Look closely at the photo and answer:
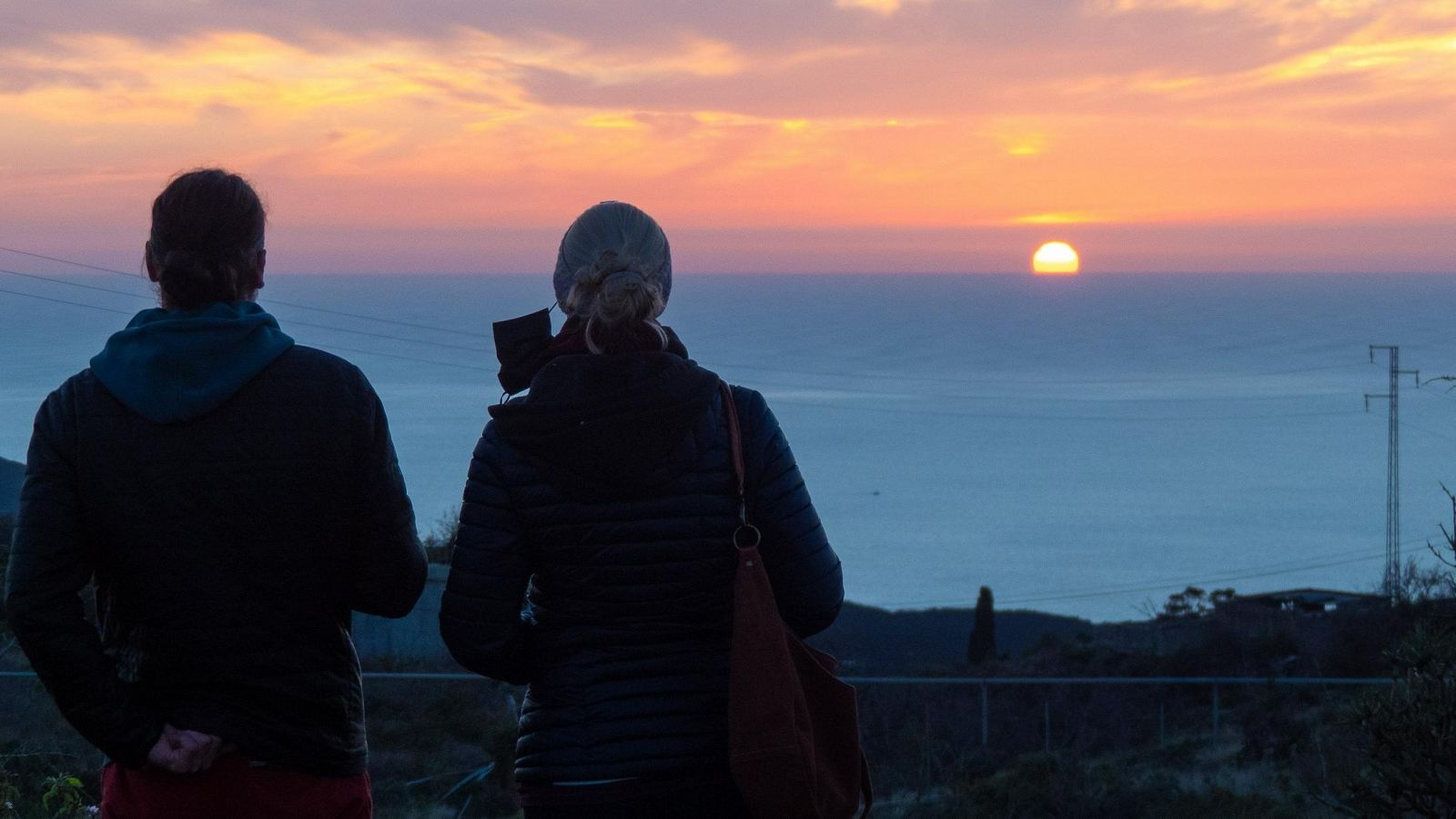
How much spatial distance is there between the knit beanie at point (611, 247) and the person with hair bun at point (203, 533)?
389 mm

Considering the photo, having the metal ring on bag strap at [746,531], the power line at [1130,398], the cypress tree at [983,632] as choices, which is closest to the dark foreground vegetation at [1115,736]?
the metal ring on bag strap at [746,531]

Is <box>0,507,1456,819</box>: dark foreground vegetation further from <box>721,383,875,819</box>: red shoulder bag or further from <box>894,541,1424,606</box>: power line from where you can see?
<box>894,541,1424,606</box>: power line

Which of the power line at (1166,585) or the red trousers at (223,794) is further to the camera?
the power line at (1166,585)

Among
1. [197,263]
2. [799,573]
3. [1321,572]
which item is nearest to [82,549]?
[197,263]

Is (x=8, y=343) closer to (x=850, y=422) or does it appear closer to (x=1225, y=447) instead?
(x=850, y=422)

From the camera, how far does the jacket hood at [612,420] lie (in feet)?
7.09

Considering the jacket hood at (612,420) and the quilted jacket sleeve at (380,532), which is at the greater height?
the jacket hood at (612,420)

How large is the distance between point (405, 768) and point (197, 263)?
8.64 m

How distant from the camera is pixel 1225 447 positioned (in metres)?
130

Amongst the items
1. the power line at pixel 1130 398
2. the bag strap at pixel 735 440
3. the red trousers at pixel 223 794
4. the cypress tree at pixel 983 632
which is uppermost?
the power line at pixel 1130 398

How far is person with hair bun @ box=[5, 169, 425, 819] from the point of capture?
209 cm

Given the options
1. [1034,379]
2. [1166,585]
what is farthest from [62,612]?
[1034,379]

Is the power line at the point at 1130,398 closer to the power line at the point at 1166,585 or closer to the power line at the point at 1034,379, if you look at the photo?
the power line at the point at 1034,379

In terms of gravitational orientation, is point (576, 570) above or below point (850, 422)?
below
